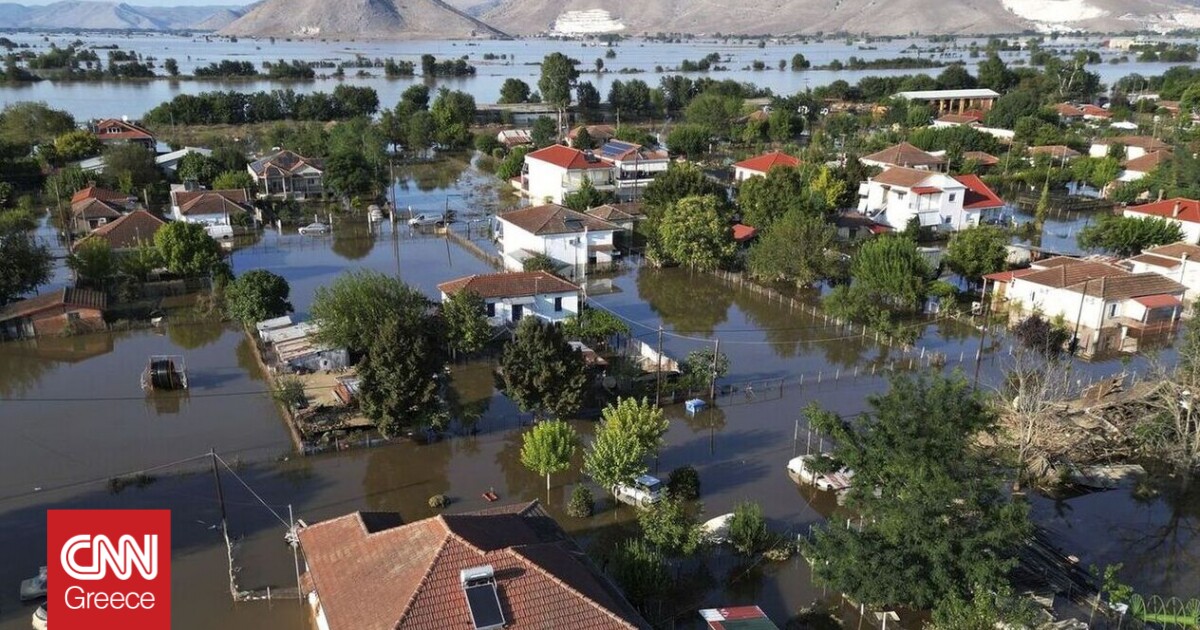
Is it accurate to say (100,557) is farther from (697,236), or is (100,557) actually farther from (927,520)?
(697,236)

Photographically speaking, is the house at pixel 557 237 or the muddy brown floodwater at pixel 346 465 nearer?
the muddy brown floodwater at pixel 346 465

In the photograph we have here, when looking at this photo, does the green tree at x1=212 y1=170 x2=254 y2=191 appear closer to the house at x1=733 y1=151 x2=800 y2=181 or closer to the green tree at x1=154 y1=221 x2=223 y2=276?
the green tree at x1=154 y1=221 x2=223 y2=276

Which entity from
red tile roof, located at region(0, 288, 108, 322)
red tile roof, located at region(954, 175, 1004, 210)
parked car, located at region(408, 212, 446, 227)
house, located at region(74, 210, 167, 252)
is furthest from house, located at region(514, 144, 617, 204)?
red tile roof, located at region(0, 288, 108, 322)

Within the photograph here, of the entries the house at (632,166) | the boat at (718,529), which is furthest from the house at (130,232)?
the boat at (718,529)

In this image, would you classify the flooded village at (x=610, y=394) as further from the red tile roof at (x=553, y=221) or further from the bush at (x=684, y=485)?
the red tile roof at (x=553, y=221)

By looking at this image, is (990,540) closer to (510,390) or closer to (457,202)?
(510,390)
